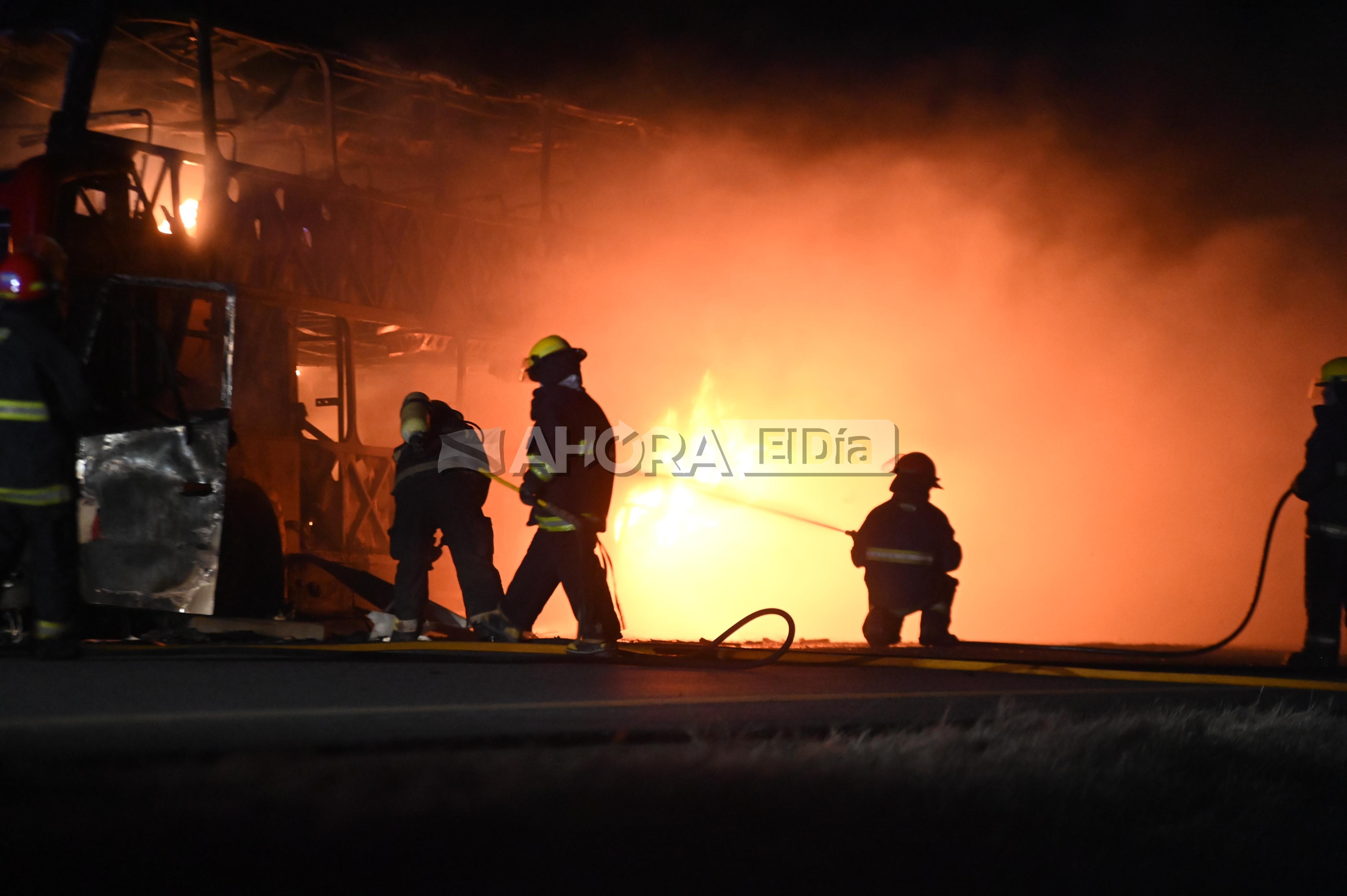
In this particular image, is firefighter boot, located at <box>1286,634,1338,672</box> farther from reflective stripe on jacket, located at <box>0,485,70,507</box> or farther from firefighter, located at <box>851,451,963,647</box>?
reflective stripe on jacket, located at <box>0,485,70,507</box>

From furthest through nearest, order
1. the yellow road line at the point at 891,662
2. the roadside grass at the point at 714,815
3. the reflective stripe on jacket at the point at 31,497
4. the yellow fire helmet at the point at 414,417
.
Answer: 1. the yellow fire helmet at the point at 414,417
2. the yellow road line at the point at 891,662
3. the reflective stripe on jacket at the point at 31,497
4. the roadside grass at the point at 714,815

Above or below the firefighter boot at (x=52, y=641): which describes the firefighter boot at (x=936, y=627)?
below

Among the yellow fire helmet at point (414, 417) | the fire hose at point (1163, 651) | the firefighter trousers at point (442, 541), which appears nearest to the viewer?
the fire hose at point (1163, 651)

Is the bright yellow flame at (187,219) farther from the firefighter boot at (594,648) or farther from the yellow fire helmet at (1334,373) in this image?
the yellow fire helmet at (1334,373)

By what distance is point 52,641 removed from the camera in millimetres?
5062

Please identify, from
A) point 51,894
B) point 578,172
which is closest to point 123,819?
point 51,894

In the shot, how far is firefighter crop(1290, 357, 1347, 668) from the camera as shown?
264 inches

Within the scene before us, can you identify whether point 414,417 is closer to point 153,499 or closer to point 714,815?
point 153,499

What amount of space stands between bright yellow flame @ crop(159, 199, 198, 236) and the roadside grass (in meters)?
6.31

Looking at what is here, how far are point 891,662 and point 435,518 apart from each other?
2755 mm

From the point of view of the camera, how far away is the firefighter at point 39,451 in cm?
506

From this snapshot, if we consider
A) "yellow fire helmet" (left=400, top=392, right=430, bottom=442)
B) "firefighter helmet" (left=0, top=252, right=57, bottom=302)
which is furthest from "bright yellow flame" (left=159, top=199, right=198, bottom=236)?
"firefighter helmet" (left=0, top=252, right=57, bottom=302)

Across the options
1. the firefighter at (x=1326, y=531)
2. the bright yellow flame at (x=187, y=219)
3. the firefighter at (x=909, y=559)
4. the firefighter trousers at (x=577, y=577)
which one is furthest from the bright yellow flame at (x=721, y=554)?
the firefighter at (x=1326, y=531)

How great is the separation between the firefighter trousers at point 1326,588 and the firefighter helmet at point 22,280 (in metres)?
6.37
